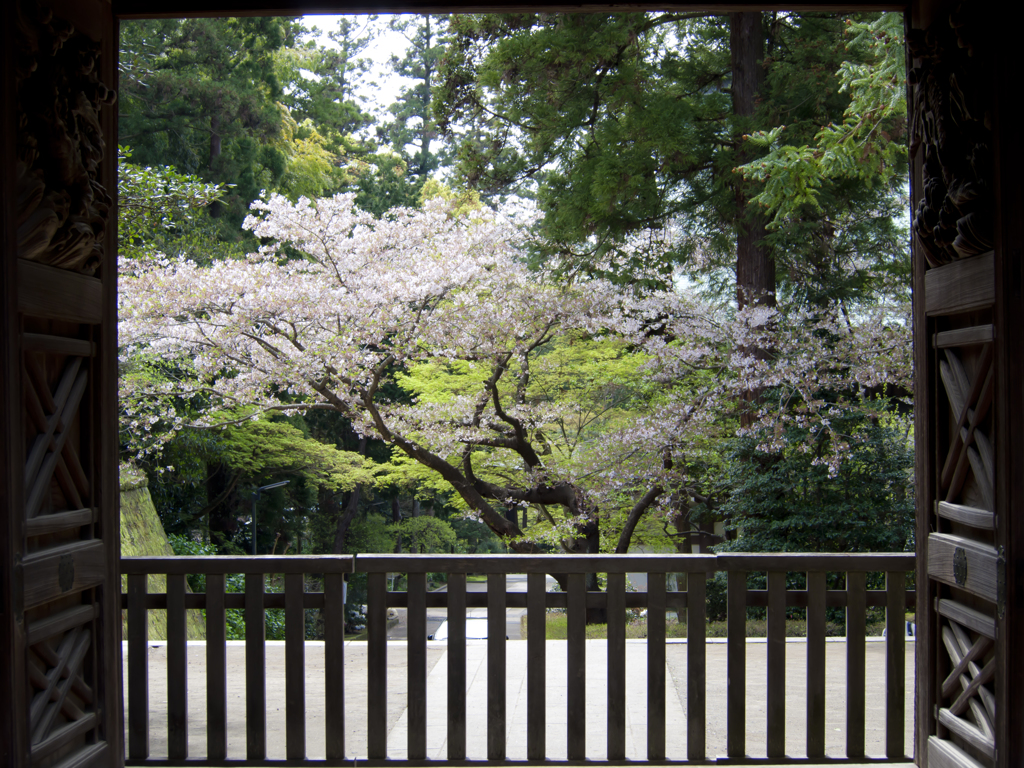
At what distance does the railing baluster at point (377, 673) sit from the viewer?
2.50 meters

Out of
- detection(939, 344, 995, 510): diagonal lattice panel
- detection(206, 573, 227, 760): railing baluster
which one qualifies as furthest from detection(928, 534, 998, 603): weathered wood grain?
detection(206, 573, 227, 760): railing baluster

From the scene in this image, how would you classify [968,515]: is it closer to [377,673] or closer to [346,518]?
[377,673]

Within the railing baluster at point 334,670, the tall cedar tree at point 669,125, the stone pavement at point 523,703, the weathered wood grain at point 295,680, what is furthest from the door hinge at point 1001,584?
the tall cedar tree at point 669,125

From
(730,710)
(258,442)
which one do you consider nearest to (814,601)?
(730,710)

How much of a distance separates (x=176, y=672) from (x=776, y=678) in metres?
1.89

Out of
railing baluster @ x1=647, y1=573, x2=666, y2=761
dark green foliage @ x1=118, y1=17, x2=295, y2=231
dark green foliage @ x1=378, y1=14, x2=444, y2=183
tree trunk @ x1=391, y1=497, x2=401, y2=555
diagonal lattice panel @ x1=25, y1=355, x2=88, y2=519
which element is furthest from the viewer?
dark green foliage @ x1=378, y1=14, x2=444, y2=183

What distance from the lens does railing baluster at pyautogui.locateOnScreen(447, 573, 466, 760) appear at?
250 cm

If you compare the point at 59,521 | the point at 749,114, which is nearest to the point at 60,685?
the point at 59,521

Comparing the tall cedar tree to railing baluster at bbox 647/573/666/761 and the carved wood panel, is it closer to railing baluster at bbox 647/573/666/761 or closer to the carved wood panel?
the carved wood panel

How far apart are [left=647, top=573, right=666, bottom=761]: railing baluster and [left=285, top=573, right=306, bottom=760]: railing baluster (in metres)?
1.09

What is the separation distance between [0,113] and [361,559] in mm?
1538

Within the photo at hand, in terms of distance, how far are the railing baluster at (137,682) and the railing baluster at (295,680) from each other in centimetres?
45

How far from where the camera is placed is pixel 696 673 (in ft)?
8.24

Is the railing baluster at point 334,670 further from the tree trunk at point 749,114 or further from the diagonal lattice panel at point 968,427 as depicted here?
the tree trunk at point 749,114
